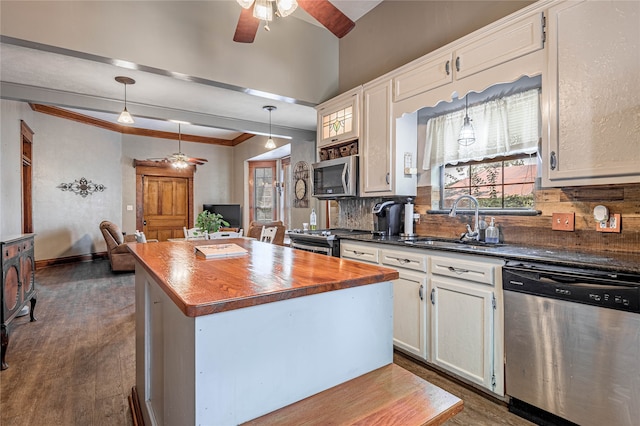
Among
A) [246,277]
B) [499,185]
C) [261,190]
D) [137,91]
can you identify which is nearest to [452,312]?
[499,185]

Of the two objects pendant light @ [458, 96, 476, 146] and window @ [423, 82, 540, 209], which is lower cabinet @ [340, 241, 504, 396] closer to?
window @ [423, 82, 540, 209]

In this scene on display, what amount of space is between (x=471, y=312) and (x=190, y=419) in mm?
1777

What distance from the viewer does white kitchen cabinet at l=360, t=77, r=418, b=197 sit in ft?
10.00

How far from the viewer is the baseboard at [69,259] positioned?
611 cm

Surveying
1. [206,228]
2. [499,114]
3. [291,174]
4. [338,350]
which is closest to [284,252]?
[338,350]

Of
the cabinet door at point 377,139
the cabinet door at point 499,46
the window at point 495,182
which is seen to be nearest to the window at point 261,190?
the cabinet door at point 377,139

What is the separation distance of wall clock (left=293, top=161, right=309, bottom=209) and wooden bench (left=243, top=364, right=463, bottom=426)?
17.5ft

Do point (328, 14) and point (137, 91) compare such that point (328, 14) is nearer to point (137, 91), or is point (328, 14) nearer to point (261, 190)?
point (137, 91)

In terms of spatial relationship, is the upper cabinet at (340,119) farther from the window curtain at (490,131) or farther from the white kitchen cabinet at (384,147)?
the window curtain at (490,131)

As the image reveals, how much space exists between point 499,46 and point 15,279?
4.29 m

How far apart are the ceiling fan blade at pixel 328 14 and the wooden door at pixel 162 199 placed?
6759mm

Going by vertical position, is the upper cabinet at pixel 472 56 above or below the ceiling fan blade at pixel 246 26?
below

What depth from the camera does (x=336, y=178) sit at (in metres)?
3.56

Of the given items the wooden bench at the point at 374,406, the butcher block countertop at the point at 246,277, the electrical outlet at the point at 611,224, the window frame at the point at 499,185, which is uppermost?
the window frame at the point at 499,185
